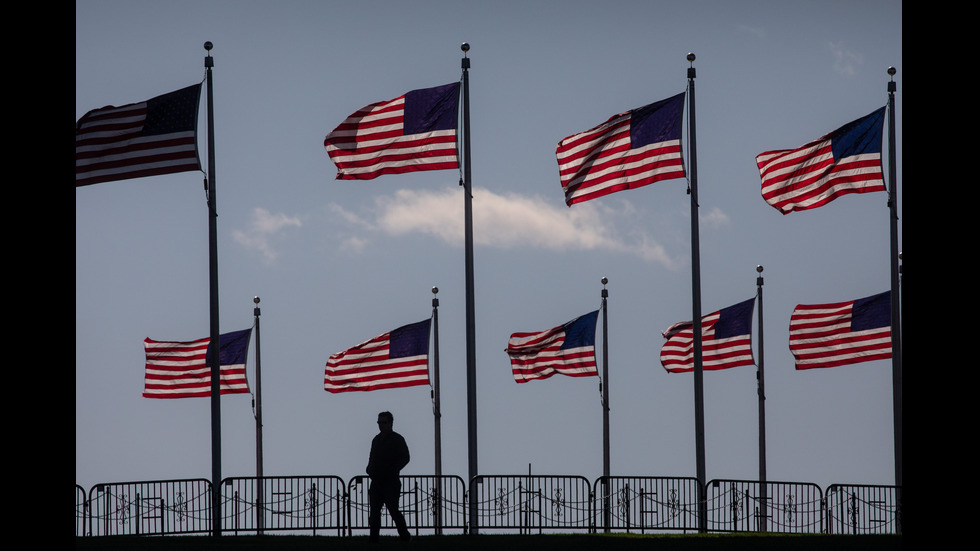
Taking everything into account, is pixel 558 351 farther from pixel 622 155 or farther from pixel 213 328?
pixel 213 328

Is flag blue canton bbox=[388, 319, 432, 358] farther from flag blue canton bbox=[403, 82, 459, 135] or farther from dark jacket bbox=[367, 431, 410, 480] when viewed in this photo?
dark jacket bbox=[367, 431, 410, 480]

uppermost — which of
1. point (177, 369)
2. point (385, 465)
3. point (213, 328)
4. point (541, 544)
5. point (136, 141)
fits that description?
point (136, 141)

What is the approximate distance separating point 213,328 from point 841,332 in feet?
41.2

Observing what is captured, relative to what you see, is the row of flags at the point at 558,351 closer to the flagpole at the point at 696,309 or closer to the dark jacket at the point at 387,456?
the flagpole at the point at 696,309

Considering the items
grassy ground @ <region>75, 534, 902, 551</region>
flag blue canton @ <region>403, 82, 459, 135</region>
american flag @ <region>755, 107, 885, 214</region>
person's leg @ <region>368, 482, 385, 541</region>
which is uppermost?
flag blue canton @ <region>403, 82, 459, 135</region>

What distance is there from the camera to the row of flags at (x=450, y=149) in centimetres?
2114

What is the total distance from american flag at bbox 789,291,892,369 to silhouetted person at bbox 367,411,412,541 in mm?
12485

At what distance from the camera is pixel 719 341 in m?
30.0

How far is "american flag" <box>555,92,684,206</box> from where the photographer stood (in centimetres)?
2225

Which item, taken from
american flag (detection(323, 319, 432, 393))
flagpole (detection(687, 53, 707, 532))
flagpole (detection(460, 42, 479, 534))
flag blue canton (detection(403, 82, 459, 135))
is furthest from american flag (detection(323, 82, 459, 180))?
american flag (detection(323, 319, 432, 393))

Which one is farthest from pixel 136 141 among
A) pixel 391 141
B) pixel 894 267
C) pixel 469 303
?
pixel 894 267
